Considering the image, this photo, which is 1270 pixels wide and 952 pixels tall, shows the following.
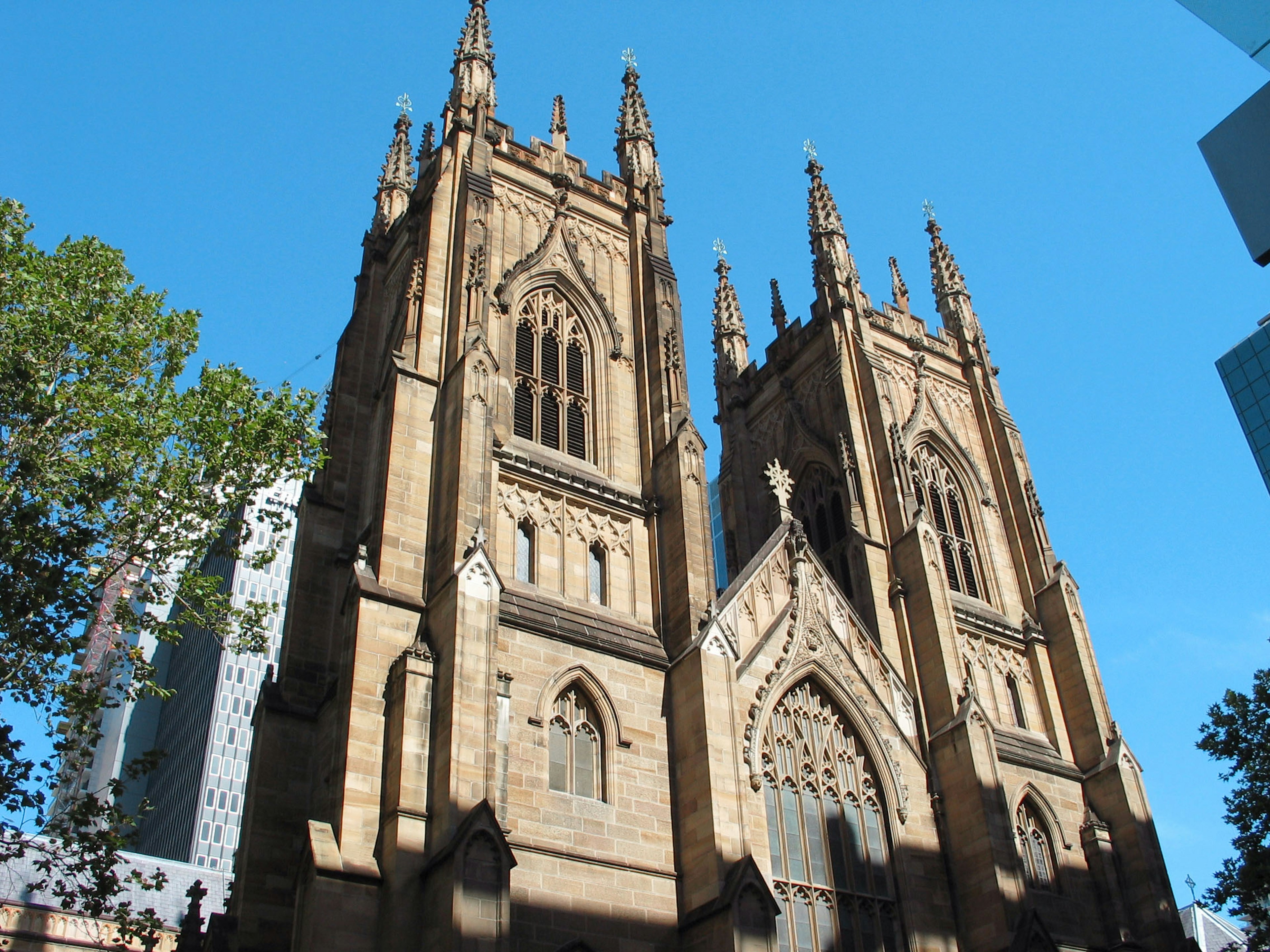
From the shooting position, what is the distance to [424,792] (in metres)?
17.6

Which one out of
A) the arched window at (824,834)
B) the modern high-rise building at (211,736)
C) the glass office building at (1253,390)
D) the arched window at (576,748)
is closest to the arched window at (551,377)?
the arched window at (576,748)

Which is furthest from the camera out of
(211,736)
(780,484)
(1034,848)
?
(211,736)

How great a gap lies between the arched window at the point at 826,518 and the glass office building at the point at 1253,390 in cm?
1033

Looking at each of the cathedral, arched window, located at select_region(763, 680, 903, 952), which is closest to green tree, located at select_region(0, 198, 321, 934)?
the cathedral

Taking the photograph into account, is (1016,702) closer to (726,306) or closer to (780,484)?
(780,484)

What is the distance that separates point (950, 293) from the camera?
38.4m

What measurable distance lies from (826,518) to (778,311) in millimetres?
9584

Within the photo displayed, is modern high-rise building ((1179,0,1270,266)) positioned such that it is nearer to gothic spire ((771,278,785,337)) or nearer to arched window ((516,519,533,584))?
arched window ((516,519,533,584))

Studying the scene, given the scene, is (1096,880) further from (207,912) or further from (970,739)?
(207,912)

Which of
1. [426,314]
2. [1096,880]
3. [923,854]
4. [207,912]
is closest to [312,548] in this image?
[426,314]

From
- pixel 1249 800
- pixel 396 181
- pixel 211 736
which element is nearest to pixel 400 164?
pixel 396 181

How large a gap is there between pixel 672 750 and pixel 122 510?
32.3 feet

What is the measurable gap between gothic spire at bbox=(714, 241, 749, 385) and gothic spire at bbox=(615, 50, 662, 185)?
788 cm

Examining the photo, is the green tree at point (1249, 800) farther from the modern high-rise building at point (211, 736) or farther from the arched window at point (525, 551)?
the modern high-rise building at point (211, 736)
